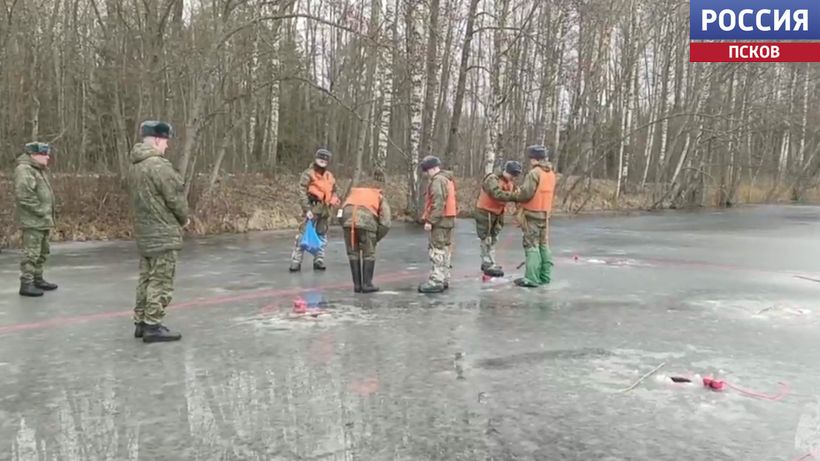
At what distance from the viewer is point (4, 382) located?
17.7 feet

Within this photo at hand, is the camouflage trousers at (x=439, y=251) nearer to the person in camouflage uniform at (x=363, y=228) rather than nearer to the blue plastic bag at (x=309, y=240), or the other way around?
the person in camouflage uniform at (x=363, y=228)

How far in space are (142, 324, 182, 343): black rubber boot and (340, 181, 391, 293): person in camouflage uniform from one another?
116 inches

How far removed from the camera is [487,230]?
1086 cm

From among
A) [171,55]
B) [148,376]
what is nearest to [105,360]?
[148,376]

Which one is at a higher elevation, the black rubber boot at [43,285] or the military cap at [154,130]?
the military cap at [154,130]

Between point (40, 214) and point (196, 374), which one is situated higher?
point (40, 214)

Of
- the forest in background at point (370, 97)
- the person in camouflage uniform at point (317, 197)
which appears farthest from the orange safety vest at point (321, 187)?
the forest in background at point (370, 97)

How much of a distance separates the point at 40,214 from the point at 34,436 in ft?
17.6

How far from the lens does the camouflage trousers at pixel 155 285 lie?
6578mm

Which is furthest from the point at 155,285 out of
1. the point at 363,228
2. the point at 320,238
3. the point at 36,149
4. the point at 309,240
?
the point at 320,238

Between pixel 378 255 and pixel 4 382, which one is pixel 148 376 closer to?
pixel 4 382

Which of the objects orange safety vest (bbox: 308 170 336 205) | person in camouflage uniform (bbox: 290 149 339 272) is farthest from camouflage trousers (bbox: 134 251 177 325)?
orange safety vest (bbox: 308 170 336 205)

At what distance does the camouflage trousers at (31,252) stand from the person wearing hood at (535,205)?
6097mm

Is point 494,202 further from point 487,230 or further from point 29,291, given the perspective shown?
point 29,291
